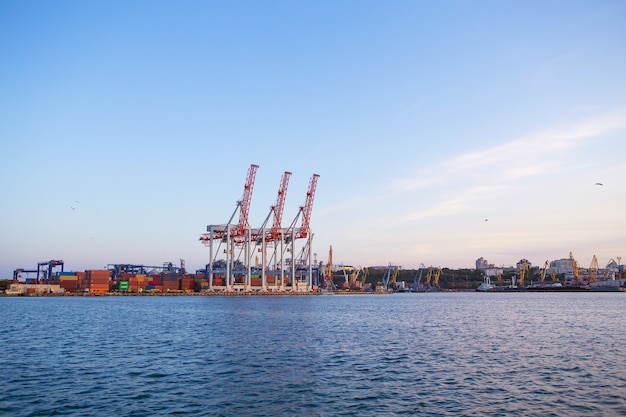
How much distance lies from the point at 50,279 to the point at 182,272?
3888cm

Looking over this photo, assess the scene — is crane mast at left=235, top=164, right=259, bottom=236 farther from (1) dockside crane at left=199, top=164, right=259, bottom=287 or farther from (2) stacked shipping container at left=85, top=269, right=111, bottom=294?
(2) stacked shipping container at left=85, top=269, right=111, bottom=294

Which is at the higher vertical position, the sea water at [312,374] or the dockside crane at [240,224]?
the dockside crane at [240,224]

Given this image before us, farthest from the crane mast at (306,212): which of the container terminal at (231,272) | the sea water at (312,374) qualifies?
the sea water at (312,374)

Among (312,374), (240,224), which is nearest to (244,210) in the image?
(240,224)

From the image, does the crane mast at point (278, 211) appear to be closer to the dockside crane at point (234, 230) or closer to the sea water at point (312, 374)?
the dockside crane at point (234, 230)

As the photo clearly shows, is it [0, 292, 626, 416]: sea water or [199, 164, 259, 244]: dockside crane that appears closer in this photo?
[0, 292, 626, 416]: sea water

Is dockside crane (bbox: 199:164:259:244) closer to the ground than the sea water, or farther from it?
farther from it

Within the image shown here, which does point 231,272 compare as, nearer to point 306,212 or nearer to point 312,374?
point 306,212

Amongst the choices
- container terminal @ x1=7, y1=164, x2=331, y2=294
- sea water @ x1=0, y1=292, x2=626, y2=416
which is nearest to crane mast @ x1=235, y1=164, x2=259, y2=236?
container terminal @ x1=7, y1=164, x2=331, y2=294

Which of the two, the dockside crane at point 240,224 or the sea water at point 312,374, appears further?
the dockside crane at point 240,224

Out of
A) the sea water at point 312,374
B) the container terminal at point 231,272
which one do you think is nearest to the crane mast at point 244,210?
the container terminal at point 231,272

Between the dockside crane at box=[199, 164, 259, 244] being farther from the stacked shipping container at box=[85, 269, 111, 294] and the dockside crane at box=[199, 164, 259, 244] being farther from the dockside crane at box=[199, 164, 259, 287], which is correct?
the stacked shipping container at box=[85, 269, 111, 294]

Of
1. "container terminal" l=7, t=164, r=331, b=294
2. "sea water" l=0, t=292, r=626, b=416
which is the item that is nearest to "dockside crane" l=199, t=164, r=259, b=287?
"container terminal" l=7, t=164, r=331, b=294

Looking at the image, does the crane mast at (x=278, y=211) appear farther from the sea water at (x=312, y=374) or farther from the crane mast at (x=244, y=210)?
the sea water at (x=312, y=374)
